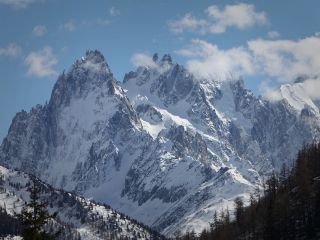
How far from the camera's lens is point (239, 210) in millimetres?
192625

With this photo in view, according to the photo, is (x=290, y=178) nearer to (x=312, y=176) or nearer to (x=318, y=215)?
(x=312, y=176)

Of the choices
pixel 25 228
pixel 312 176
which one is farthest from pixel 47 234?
pixel 312 176

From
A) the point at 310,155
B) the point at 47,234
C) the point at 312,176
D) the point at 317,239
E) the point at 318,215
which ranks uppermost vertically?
the point at 310,155

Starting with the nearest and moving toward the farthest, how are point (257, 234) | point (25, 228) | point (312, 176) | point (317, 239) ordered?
1. point (25, 228)
2. point (317, 239)
3. point (257, 234)
4. point (312, 176)

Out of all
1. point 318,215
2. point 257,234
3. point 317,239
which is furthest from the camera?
point 257,234

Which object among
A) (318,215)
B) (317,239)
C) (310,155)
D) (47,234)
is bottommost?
(47,234)

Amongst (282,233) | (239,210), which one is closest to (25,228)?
(282,233)

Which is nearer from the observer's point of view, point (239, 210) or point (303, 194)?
point (303, 194)

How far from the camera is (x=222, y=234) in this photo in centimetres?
15138

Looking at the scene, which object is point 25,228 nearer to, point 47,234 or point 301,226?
point 47,234

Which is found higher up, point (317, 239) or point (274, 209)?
point (274, 209)

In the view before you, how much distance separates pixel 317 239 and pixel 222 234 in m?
49.1

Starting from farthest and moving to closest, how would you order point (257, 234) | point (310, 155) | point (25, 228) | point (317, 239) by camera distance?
point (310, 155) → point (257, 234) → point (317, 239) → point (25, 228)

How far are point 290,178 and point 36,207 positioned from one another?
392 ft
